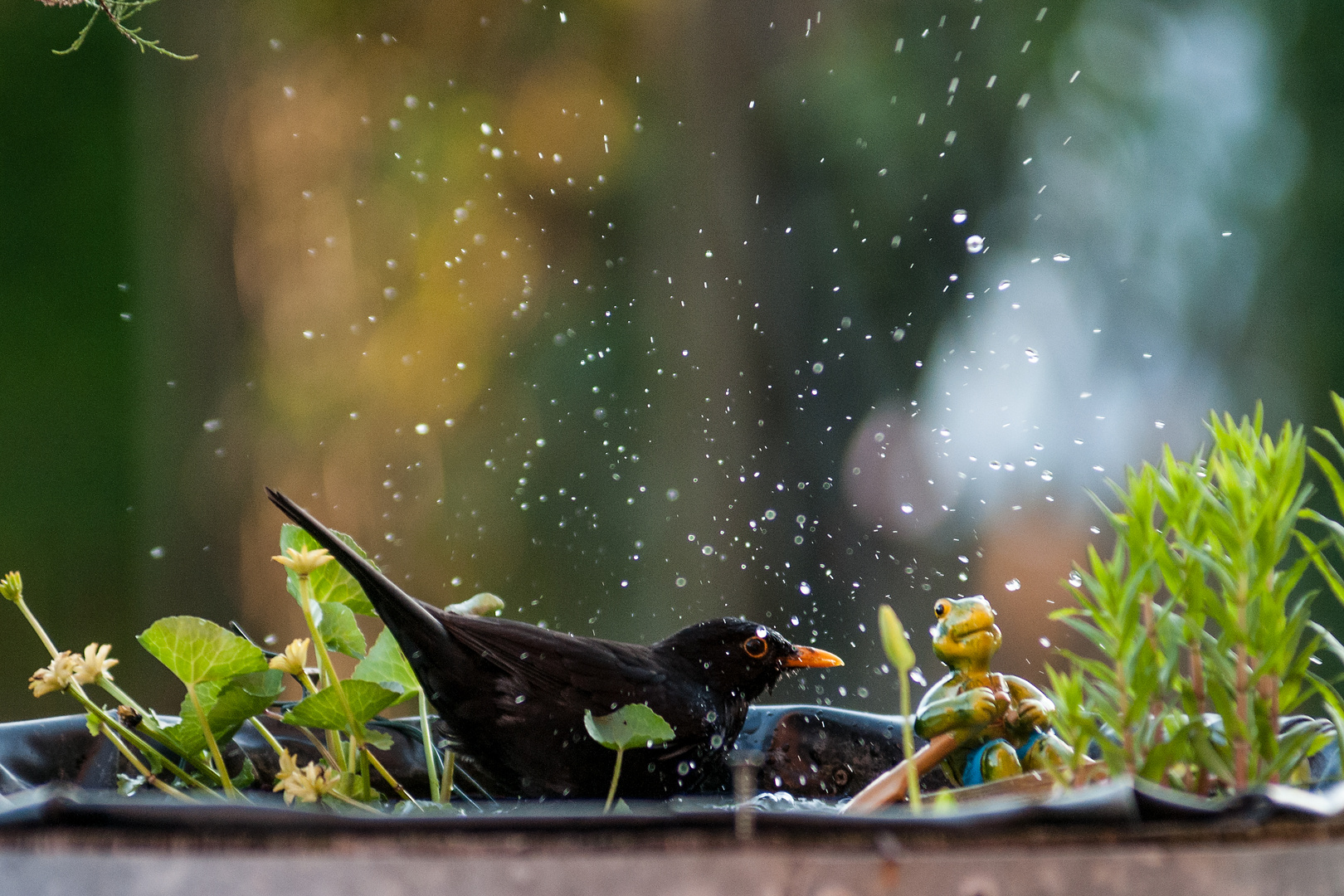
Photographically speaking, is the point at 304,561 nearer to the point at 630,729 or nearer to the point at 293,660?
the point at 293,660

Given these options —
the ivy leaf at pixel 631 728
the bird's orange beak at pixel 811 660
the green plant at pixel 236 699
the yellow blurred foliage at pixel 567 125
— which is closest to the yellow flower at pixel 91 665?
the green plant at pixel 236 699

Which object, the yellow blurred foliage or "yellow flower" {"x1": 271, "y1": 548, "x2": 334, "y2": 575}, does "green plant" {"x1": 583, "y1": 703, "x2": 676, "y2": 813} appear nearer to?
"yellow flower" {"x1": 271, "y1": 548, "x2": 334, "y2": 575}

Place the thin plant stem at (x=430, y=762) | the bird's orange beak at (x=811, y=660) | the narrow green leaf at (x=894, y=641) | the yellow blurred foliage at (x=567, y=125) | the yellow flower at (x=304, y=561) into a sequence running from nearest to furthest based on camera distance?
the narrow green leaf at (x=894, y=641) < the yellow flower at (x=304, y=561) < the thin plant stem at (x=430, y=762) < the bird's orange beak at (x=811, y=660) < the yellow blurred foliage at (x=567, y=125)

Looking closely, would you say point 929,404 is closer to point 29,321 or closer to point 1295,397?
point 1295,397

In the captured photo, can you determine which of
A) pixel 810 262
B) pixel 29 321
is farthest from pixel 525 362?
pixel 29 321

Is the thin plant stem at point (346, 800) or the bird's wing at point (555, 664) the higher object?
the bird's wing at point (555, 664)

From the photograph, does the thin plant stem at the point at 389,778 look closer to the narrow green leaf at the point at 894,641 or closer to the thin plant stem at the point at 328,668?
the thin plant stem at the point at 328,668
